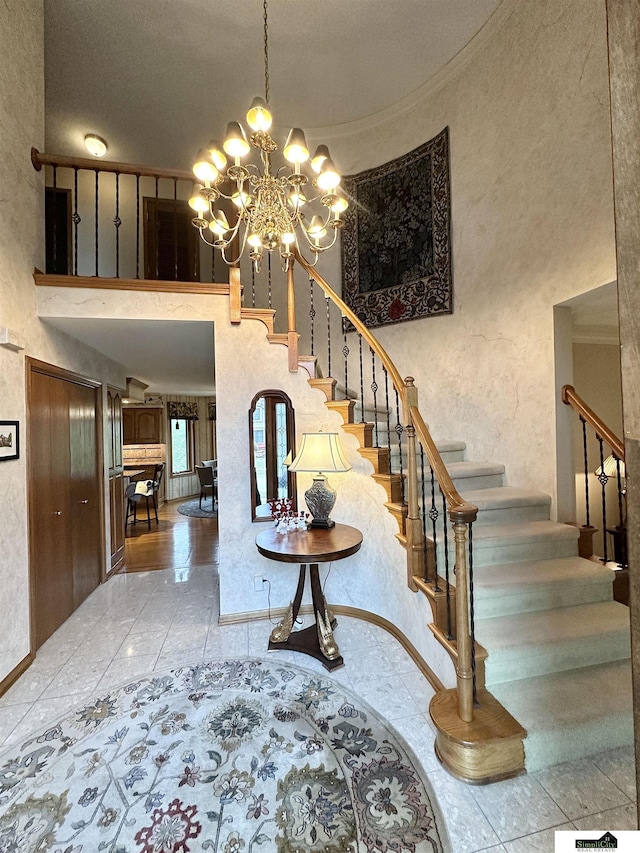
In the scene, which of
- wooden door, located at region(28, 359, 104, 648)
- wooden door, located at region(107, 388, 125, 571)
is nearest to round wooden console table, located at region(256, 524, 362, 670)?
wooden door, located at region(28, 359, 104, 648)

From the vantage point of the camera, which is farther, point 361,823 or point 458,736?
point 458,736

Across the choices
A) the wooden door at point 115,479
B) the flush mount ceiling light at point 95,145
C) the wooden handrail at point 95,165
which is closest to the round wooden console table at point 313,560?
the wooden door at point 115,479

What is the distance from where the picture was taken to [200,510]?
7.67 meters

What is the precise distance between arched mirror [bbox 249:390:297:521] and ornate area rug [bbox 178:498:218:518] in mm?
4427

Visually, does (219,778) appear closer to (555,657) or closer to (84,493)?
(555,657)

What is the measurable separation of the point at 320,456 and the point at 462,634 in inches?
51.5

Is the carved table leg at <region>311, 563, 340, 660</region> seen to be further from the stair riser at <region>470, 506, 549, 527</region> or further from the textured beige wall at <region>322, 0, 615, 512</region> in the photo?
the textured beige wall at <region>322, 0, 615, 512</region>

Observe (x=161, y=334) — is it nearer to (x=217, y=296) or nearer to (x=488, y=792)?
(x=217, y=296)

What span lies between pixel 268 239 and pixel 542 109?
2.46m

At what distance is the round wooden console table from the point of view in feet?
7.59

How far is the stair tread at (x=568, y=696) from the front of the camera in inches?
67.3

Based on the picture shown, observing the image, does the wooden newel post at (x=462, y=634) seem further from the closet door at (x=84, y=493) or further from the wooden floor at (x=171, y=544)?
the wooden floor at (x=171, y=544)

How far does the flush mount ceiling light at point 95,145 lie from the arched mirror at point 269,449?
4.15m

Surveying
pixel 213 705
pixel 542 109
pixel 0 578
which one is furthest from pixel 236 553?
pixel 542 109
